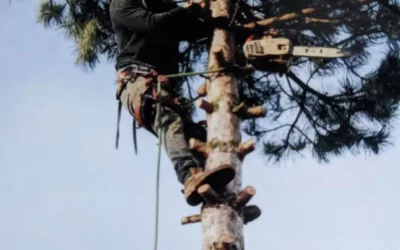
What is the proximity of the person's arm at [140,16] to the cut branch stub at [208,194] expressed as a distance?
1.08 metres

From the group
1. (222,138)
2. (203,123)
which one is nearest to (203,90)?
(203,123)

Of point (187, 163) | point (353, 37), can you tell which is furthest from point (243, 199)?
point (353, 37)

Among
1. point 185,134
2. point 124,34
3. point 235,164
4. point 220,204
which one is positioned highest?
point 124,34

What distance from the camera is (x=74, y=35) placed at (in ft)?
17.2

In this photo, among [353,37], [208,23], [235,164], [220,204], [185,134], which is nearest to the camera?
[220,204]

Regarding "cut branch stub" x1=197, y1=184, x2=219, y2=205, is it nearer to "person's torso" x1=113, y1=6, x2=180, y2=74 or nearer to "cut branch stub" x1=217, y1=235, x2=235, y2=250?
"cut branch stub" x1=217, y1=235, x2=235, y2=250

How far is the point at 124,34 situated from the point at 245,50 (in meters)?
0.70

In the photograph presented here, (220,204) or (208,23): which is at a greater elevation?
(208,23)

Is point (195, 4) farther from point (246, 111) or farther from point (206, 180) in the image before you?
point (206, 180)

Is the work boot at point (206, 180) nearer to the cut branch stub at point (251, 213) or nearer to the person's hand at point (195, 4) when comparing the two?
the cut branch stub at point (251, 213)

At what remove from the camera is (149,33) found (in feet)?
13.2

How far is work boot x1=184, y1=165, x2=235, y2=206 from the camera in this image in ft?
10.5

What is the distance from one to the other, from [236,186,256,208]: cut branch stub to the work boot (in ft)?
0.25

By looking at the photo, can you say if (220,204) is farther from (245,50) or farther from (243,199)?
(245,50)
